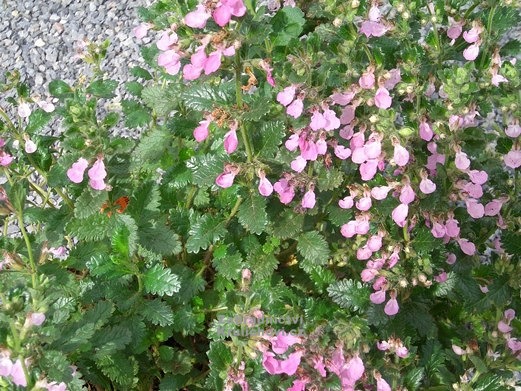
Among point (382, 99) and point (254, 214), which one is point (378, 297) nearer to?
point (254, 214)

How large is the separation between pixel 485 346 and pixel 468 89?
30.7 inches

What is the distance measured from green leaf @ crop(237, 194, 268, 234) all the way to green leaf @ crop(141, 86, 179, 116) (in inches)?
14.6

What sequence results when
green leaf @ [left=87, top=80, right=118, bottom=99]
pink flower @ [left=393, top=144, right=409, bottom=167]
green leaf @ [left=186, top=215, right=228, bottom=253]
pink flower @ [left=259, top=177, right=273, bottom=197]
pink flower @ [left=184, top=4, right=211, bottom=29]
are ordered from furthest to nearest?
green leaf @ [left=87, top=80, right=118, bottom=99] < green leaf @ [left=186, top=215, right=228, bottom=253] < pink flower @ [left=259, top=177, right=273, bottom=197] < pink flower @ [left=393, top=144, right=409, bottom=167] < pink flower @ [left=184, top=4, right=211, bottom=29]

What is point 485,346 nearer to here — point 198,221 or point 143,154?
point 198,221

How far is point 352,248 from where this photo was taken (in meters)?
1.81

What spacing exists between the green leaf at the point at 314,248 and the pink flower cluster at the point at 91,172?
1.66ft

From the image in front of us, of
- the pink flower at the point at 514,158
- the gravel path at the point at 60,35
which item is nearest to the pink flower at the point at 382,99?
the pink flower at the point at 514,158

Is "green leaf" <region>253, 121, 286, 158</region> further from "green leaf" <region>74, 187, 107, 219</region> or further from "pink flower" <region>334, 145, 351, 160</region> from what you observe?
"green leaf" <region>74, 187, 107, 219</region>

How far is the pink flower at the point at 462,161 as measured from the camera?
1539mm

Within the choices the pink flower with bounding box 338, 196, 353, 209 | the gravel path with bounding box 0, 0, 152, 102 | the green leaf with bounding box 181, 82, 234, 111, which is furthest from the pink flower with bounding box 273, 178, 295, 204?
the gravel path with bounding box 0, 0, 152, 102

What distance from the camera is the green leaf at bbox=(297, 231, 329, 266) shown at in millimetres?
1699

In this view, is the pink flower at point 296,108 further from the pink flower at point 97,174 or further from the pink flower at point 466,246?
the pink flower at point 466,246

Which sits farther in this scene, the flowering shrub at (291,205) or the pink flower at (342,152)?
the pink flower at (342,152)

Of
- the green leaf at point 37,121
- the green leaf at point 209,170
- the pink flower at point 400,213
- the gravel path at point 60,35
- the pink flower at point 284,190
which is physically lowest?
the gravel path at point 60,35
